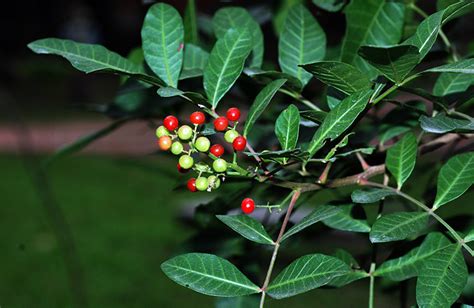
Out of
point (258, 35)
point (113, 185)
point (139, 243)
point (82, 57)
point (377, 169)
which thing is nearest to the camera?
point (82, 57)

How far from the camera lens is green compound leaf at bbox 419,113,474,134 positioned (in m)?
0.70

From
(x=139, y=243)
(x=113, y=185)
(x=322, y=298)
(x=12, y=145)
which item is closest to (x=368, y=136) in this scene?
(x=322, y=298)

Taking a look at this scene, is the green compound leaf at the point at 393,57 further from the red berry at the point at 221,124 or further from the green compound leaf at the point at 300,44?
the green compound leaf at the point at 300,44

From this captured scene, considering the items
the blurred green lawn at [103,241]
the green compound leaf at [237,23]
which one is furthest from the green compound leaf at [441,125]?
the blurred green lawn at [103,241]

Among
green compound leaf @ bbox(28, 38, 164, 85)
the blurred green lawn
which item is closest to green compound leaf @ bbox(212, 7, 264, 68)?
green compound leaf @ bbox(28, 38, 164, 85)

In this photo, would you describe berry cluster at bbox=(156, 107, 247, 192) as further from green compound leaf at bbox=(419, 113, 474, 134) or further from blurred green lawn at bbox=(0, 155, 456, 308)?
blurred green lawn at bbox=(0, 155, 456, 308)

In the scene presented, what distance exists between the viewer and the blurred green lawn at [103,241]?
3666 mm

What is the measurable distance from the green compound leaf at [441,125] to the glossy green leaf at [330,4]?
328mm

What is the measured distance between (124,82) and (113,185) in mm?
5525

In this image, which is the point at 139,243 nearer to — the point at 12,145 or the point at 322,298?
A: the point at 322,298

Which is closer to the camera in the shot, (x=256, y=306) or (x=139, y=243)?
(x=256, y=306)

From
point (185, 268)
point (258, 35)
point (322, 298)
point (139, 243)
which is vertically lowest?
point (139, 243)

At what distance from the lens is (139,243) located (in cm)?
479

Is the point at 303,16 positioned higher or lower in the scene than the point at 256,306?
higher
